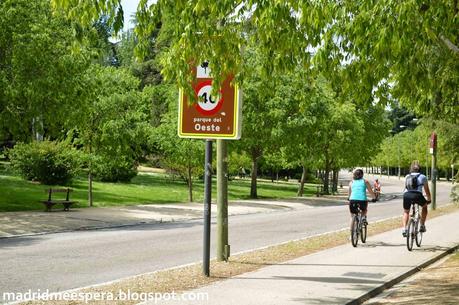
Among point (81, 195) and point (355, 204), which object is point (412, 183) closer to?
point (355, 204)

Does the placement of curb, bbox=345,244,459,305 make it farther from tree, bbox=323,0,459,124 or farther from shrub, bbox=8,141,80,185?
shrub, bbox=8,141,80,185

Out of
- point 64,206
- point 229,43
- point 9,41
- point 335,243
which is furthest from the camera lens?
point 64,206

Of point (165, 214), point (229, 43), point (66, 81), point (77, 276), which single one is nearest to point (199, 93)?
point (229, 43)

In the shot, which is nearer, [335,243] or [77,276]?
[77,276]

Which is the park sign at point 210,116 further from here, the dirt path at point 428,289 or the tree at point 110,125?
the tree at point 110,125

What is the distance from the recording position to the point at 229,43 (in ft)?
22.9

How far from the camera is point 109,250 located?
42.5 feet

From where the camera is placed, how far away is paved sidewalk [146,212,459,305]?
24.7 feet

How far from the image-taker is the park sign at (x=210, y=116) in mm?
9578

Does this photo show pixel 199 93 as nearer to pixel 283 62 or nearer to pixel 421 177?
pixel 283 62

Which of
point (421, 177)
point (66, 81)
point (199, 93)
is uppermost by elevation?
point (66, 81)

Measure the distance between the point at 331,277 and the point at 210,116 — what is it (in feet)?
10.1

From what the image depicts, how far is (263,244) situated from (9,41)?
11.4 m

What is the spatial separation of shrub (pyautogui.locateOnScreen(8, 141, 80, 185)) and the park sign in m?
23.9
